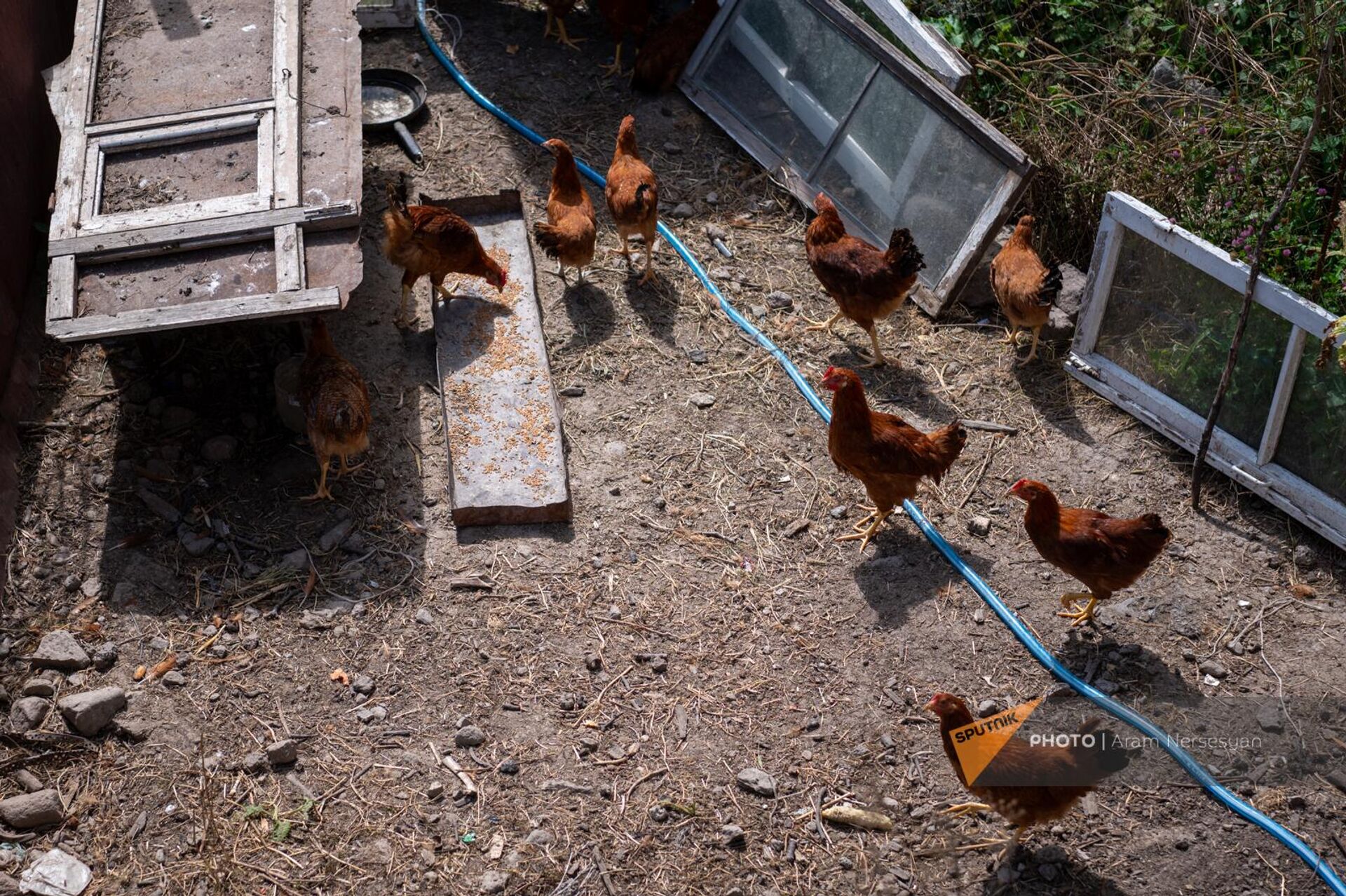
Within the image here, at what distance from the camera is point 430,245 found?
5.88m

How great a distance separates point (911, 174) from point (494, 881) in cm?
480

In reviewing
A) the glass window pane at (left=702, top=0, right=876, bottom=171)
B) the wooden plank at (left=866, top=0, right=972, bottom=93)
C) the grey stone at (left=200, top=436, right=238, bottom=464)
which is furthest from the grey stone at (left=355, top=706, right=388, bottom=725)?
the wooden plank at (left=866, top=0, right=972, bottom=93)

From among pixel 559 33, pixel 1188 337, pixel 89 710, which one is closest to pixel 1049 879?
pixel 1188 337

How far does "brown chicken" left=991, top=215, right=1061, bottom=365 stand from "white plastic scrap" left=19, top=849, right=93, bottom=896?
5103 mm

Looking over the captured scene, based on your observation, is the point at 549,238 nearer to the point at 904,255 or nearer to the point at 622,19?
the point at 904,255

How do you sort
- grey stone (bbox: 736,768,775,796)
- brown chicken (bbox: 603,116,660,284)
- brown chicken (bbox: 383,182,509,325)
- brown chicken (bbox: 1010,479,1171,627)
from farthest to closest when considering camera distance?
brown chicken (bbox: 603,116,660,284), brown chicken (bbox: 383,182,509,325), brown chicken (bbox: 1010,479,1171,627), grey stone (bbox: 736,768,775,796)

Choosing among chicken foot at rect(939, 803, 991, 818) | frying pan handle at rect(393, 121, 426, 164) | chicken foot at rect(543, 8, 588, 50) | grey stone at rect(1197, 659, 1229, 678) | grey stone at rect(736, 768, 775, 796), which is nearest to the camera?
chicken foot at rect(939, 803, 991, 818)

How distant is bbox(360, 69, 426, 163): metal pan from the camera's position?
24.7 feet

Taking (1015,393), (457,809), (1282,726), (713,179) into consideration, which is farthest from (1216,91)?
(457,809)

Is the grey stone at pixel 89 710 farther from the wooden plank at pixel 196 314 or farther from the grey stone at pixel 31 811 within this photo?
the wooden plank at pixel 196 314

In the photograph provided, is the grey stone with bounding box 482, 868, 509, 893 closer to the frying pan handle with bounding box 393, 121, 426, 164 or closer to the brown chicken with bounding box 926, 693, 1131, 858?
the brown chicken with bounding box 926, 693, 1131, 858

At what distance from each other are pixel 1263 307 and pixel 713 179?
3.75m

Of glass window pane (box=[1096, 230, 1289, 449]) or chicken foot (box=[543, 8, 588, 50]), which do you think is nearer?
glass window pane (box=[1096, 230, 1289, 449])

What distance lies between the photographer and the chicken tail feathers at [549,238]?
6.08 metres
